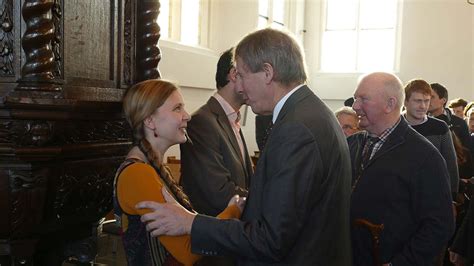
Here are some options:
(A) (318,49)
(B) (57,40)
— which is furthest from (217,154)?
(A) (318,49)

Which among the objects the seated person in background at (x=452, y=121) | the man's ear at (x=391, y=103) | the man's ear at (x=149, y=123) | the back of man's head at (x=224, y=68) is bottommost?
the seated person in background at (x=452, y=121)

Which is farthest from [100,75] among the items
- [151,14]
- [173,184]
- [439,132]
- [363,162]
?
[439,132]

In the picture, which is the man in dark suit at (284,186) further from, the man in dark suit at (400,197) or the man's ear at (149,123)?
the man in dark suit at (400,197)

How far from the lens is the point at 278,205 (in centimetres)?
154

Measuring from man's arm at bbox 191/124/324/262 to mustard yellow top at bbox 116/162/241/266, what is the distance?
0.21 metres

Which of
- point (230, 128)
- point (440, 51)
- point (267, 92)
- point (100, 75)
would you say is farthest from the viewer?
point (440, 51)

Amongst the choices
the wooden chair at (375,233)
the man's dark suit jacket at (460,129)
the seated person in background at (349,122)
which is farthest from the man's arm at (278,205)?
the man's dark suit jacket at (460,129)

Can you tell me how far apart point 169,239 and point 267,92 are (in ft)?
1.97

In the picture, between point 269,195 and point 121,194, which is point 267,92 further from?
point 121,194

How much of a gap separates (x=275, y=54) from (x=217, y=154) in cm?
80

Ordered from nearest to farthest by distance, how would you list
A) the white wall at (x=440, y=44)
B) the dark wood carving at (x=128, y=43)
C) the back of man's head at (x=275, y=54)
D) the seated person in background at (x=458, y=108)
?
the back of man's head at (x=275, y=54)
the dark wood carving at (x=128, y=43)
the seated person in background at (x=458, y=108)
the white wall at (x=440, y=44)

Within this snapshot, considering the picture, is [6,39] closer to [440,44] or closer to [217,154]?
[217,154]

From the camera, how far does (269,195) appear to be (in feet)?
5.16

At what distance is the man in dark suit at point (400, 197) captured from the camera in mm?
2285
